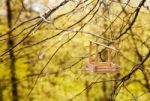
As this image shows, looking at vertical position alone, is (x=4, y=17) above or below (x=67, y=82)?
above

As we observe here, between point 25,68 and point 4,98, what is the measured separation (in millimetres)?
1104

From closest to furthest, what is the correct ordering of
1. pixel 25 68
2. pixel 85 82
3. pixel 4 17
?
pixel 4 17, pixel 25 68, pixel 85 82

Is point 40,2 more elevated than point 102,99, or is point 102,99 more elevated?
point 40,2

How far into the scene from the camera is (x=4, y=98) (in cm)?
1202

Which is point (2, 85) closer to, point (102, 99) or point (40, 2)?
point (40, 2)

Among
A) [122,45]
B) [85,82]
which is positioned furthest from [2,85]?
[122,45]

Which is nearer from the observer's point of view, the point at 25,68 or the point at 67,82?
the point at 25,68

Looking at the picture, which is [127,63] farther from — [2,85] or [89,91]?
[2,85]

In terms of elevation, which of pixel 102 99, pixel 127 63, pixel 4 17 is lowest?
pixel 102 99

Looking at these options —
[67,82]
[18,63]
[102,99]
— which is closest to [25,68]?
[18,63]

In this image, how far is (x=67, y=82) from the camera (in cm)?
1331

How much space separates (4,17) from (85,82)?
3527 mm

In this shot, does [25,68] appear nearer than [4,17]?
No

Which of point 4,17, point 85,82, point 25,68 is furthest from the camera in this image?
point 85,82
